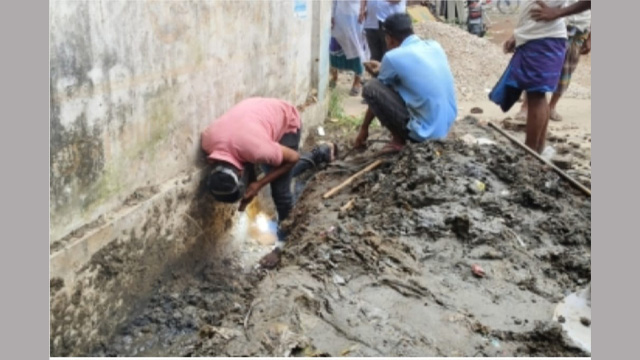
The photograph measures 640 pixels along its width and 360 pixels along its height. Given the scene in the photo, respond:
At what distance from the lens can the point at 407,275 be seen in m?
3.35

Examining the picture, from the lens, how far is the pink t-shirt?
13.9ft

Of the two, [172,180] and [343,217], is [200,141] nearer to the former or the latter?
[172,180]

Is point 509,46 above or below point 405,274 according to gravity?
above

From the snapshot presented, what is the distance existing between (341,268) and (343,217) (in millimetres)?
833

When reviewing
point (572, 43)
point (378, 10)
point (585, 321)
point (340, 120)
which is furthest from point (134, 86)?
point (378, 10)

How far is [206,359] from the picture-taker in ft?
7.75

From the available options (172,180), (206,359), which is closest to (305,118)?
(172,180)

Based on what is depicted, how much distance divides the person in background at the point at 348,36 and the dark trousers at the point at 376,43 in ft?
0.35

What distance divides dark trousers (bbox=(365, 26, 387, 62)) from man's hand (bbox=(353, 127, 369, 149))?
336 cm

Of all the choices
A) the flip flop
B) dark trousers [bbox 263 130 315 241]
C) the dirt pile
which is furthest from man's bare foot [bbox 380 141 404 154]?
the dirt pile

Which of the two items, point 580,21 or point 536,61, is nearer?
point 536,61

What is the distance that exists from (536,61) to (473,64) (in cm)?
688

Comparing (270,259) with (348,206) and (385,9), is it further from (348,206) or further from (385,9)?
(385,9)

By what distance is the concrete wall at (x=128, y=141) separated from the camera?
9.98 ft
